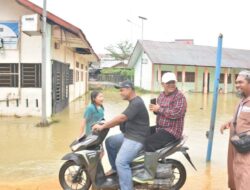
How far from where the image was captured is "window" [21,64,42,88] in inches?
512

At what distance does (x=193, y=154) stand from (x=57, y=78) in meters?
7.90

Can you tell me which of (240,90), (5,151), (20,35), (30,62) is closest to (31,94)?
(30,62)

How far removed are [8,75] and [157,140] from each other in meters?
9.48

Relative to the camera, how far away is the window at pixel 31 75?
1299 centimetres

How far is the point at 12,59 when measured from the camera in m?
13.1

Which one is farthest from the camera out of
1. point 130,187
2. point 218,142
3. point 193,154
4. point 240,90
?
point 218,142

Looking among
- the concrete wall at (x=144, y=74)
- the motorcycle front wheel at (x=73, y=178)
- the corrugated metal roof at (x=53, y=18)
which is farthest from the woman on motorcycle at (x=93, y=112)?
the concrete wall at (x=144, y=74)

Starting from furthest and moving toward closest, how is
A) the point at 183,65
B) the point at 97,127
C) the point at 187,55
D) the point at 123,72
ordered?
the point at 123,72 < the point at 187,55 < the point at 183,65 < the point at 97,127

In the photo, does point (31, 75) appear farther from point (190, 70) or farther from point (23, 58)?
point (190, 70)

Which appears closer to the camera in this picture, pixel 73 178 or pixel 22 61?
pixel 73 178

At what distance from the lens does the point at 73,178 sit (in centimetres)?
498

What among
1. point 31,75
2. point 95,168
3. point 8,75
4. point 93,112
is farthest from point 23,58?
point 95,168

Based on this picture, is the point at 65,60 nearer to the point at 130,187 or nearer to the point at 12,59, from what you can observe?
the point at 12,59

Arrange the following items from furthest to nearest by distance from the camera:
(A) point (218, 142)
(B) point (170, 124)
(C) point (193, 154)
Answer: (A) point (218, 142) < (C) point (193, 154) < (B) point (170, 124)
